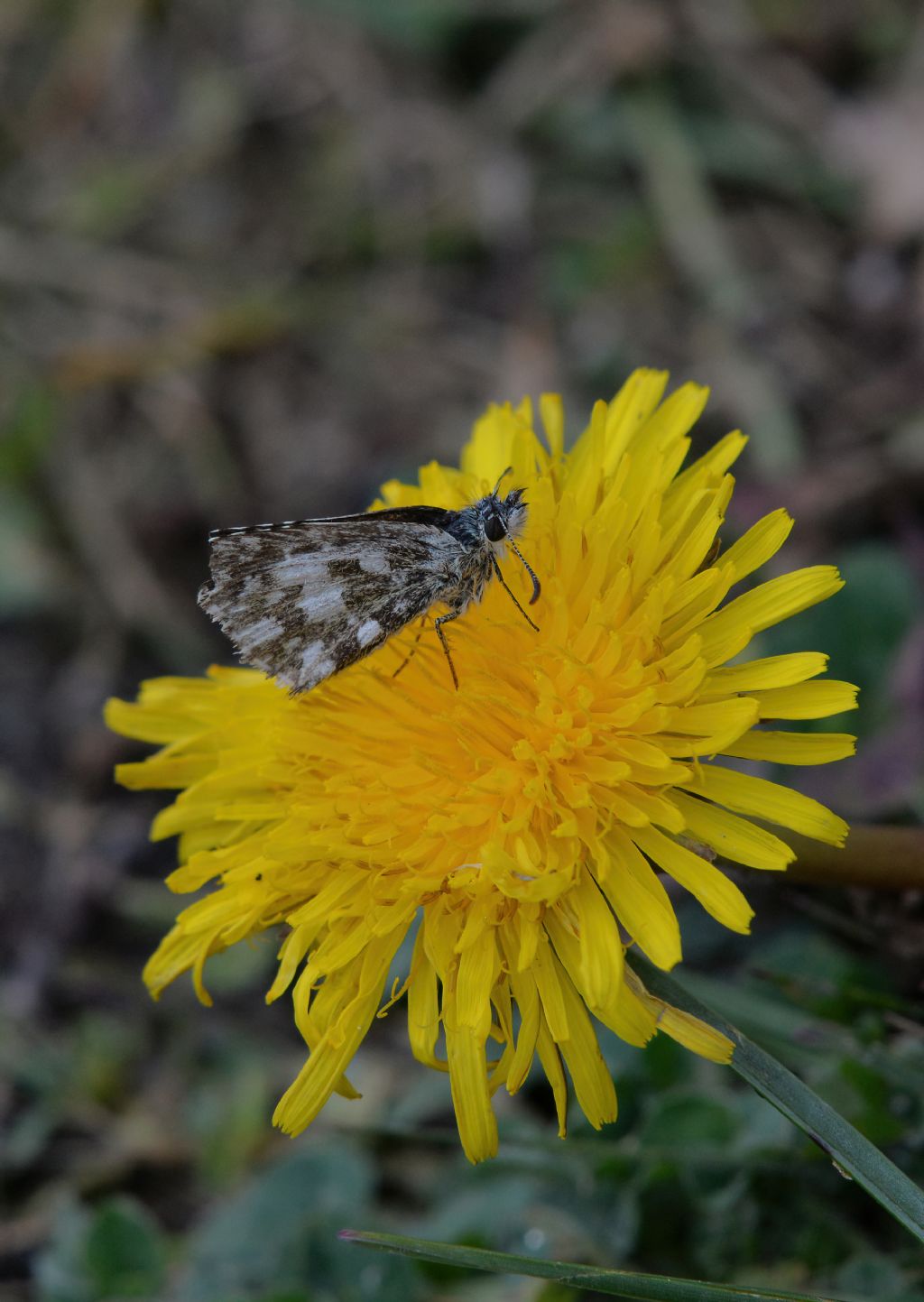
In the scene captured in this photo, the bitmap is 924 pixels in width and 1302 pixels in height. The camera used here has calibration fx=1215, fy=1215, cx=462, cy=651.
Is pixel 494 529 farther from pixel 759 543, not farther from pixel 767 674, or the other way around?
pixel 767 674

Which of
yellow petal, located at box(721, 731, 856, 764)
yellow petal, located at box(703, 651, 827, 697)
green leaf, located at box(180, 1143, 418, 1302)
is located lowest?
green leaf, located at box(180, 1143, 418, 1302)

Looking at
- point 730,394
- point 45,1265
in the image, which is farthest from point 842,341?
point 45,1265

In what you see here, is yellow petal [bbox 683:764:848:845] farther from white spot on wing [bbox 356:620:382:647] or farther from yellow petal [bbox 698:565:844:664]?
white spot on wing [bbox 356:620:382:647]

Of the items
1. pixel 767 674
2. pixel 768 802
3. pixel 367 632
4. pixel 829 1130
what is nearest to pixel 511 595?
pixel 367 632

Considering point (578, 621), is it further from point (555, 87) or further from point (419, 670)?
point (555, 87)

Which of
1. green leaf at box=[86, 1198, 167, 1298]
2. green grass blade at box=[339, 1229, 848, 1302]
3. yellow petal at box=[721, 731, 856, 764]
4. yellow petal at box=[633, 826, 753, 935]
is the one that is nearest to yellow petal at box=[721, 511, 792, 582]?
yellow petal at box=[721, 731, 856, 764]

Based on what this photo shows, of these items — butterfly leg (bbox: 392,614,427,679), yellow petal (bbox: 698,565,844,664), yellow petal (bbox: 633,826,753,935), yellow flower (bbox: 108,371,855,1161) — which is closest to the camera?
yellow petal (bbox: 633,826,753,935)

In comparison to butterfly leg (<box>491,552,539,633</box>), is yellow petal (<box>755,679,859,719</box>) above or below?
below
